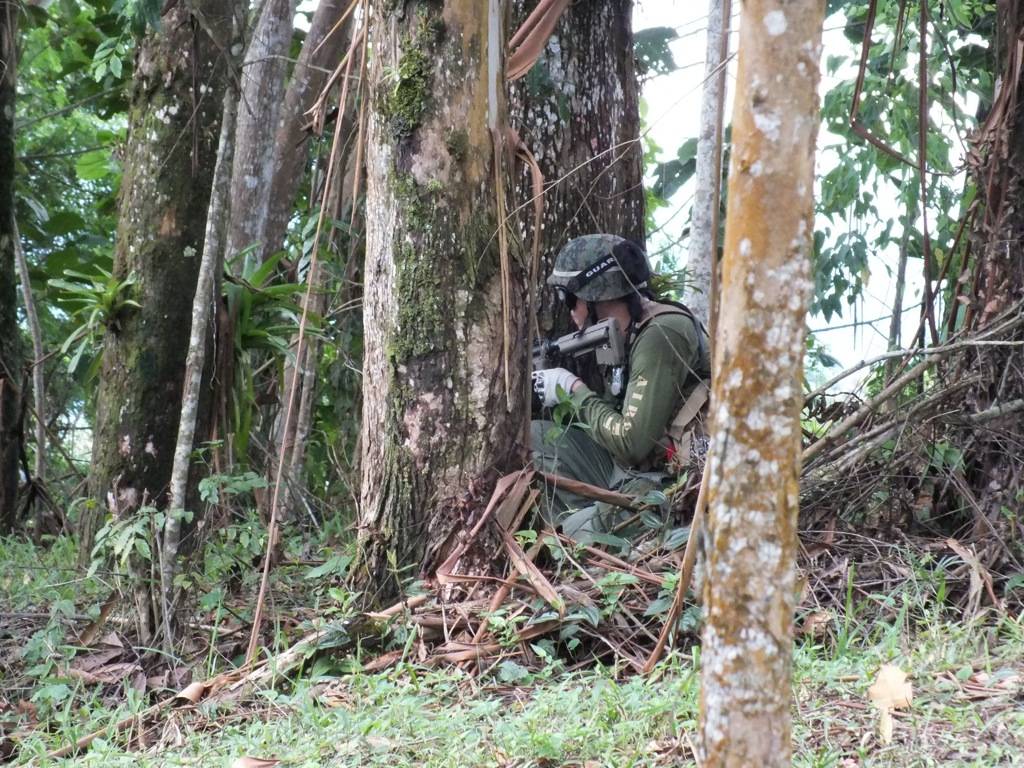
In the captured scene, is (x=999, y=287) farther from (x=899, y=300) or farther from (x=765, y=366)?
(x=765, y=366)

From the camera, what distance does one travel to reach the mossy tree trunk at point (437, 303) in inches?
160

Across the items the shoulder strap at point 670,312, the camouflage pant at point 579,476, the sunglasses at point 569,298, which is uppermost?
the sunglasses at point 569,298

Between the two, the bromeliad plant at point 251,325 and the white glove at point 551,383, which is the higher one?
the bromeliad plant at point 251,325

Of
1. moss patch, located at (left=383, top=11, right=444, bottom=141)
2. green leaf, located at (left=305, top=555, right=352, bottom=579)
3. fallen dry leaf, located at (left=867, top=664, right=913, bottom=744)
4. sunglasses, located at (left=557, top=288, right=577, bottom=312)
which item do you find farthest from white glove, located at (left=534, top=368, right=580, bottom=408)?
fallen dry leaf, located at (left=867, top=664, right=913, bottom=744)

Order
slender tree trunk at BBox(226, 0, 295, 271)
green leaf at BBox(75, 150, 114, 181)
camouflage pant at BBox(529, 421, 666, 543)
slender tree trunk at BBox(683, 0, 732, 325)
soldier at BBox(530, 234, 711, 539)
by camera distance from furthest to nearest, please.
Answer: green leaf at BBox(75, 150, 114, 181), slender tree trunk at BBox(226, 0, 295, 271), slender tree trunk at BBox(683, 0, 732, 325), soldier at BBox(530, 234, 711, 539), camouflage pant at BBox(529, 421, 666, 543)

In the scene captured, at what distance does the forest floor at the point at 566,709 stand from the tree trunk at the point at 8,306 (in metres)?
2.41

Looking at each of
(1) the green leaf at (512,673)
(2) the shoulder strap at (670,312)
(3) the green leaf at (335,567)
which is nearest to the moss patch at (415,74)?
(2) the shoulder strap at (670,312)

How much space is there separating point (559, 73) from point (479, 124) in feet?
4.71

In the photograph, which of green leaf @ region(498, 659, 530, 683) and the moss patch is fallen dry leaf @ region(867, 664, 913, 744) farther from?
the moss patch

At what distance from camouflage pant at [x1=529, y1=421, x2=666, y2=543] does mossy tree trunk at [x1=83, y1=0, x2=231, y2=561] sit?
159 centimetres

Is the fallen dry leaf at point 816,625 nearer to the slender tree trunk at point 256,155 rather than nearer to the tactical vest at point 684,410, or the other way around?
the tactical vest at point 684,410

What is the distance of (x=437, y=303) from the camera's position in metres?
4.09

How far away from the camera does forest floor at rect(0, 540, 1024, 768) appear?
2840mm

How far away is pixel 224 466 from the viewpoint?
4.83m
